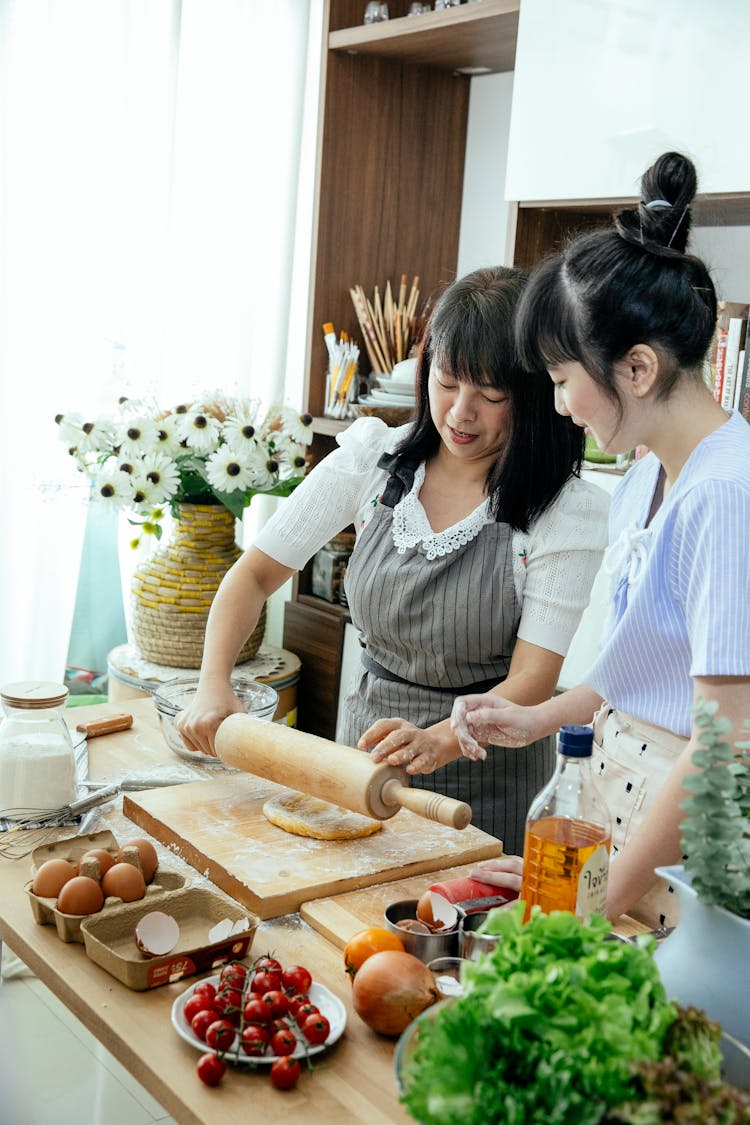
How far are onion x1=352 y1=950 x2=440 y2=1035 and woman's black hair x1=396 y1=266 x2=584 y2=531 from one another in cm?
86

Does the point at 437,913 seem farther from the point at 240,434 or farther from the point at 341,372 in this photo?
the point at 341,372

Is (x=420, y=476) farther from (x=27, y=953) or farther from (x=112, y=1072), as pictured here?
(x=112, y=1072)

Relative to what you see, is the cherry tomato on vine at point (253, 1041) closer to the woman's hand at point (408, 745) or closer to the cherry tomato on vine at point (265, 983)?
the cherry tomato on vine at point (265, 983)

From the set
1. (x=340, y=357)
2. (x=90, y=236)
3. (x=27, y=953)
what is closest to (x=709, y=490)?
(x=27, y=953)

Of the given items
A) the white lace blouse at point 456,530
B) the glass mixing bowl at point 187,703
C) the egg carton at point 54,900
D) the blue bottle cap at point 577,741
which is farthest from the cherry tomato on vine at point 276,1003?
the white lace blouse at point 456,530

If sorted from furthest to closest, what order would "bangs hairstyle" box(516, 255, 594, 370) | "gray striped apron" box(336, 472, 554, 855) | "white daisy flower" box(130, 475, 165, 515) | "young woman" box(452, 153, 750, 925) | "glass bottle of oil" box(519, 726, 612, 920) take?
"white daisy flower" box(130, 475, 165, 515) → "gray striped apron" box(336, 472, 554, 855) → "bangs hairstyle" box(516, 255, 594, 370) → "young woman" box(452, 153, 750, 925) → "glass bottle of oil" box(519, 726, 612, 920)

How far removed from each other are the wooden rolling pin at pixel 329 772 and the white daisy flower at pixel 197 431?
1.12 metres

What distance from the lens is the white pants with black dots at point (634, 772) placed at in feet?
4.28

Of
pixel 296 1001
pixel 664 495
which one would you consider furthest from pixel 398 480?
pixel 296 1001

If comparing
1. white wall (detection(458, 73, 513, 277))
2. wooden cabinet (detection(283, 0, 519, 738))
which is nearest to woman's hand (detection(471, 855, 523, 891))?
wooden cabinet (detection(283, 0, 519, 738))

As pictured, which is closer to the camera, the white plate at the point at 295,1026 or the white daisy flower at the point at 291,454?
the white plate at the point at 295,1026

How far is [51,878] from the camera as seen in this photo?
1.23m

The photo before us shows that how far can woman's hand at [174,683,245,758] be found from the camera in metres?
1.63

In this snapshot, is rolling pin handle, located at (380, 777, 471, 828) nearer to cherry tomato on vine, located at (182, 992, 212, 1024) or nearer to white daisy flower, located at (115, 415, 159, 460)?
cherry tomato on vine, located at (182, 992, 212, 1024)
